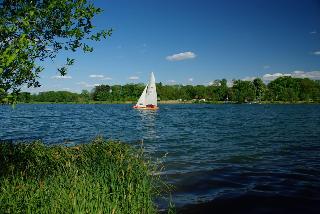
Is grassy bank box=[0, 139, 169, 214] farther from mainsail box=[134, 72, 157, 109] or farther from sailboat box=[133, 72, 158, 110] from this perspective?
sailboat box=[133, 72, 158, 110]

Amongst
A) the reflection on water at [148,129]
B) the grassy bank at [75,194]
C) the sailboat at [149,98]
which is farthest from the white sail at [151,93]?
the grassy bank at [75,194]

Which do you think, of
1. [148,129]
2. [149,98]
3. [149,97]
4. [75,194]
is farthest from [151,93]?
[75,194]

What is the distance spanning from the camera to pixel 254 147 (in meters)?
30.7

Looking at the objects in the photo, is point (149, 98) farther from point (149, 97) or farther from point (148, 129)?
point (148, 129)

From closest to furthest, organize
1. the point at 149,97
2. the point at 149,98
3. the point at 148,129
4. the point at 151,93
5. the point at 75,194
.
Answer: the point at 75,194 < the point at 148,129 < the point at 151,93 < the point at 149,97 < the point at 149,98

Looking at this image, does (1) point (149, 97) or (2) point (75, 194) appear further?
(1) point (149, 97)

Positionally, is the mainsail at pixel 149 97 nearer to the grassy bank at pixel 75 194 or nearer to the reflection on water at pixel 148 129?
the reflection on water at pixel 148 129

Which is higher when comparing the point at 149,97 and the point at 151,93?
the point at 151,93

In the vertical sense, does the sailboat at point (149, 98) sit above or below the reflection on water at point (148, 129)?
above

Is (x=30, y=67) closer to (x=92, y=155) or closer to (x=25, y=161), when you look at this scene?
(x=25, y=161)

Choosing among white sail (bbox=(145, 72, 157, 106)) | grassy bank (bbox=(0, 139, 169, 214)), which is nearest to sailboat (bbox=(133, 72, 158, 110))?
white sail (bbox=(145, 72, 157, 106))

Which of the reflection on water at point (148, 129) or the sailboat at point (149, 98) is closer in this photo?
the reflection on water at point (148, 129)

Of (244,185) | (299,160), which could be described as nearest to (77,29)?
(244,185)

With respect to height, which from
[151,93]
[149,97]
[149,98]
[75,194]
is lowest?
[75,194]
